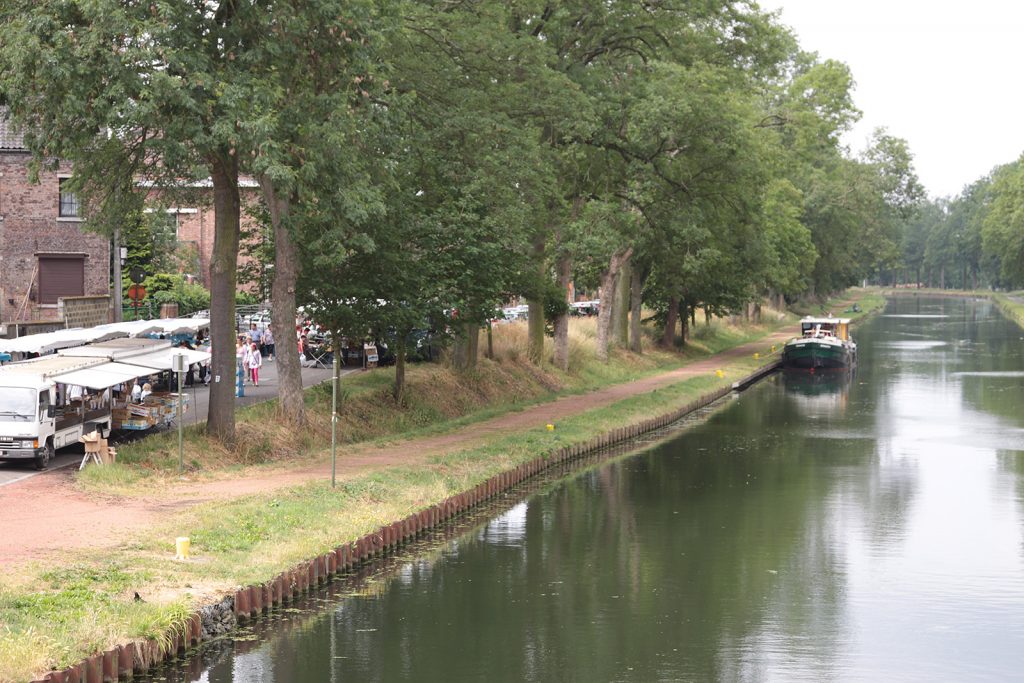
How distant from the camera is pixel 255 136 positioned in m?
27.0

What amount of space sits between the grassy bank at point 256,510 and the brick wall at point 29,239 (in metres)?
20.7

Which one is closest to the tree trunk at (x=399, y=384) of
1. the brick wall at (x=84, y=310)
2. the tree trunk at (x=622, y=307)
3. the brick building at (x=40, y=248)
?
the brick wall at (x=84, y=310)

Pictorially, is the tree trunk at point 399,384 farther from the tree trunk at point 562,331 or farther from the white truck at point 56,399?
the tree trunk at point 562,331

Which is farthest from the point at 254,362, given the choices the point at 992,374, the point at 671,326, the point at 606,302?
the point at 992,374

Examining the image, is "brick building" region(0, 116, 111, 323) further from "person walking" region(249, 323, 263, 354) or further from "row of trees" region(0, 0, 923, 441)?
"row of trees" region(0, 0, 923, 441)

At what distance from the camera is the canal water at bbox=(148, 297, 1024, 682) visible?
756 inches

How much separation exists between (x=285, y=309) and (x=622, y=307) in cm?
3356

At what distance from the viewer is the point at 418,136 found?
35.4m

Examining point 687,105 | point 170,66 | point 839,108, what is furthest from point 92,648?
point 839,108

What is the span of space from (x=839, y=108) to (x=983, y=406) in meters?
42.5

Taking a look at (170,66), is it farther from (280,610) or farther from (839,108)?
(839,108)

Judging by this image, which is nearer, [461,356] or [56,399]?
A: [56,399]

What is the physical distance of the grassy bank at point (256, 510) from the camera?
56.3 feet

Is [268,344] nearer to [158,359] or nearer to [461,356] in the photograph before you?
[461,356]
